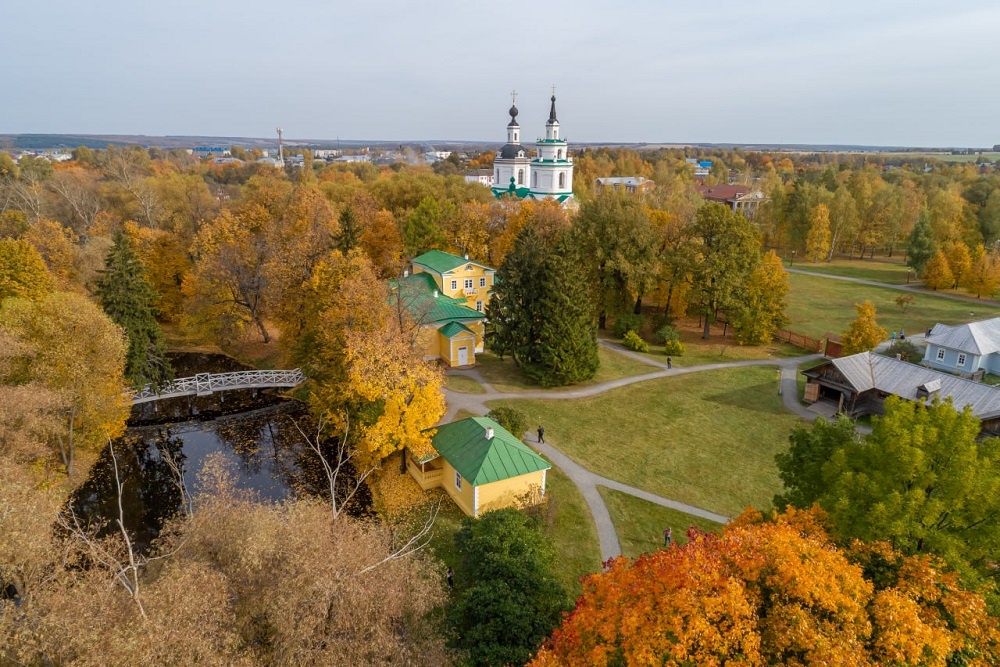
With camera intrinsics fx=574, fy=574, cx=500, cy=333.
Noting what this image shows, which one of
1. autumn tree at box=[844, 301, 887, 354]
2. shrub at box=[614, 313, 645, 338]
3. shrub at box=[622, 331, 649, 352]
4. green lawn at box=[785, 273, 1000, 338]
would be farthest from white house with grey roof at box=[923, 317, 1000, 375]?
shrub at box=[614, 313, 645, 338]

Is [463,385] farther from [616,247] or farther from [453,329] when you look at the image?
[616,247]

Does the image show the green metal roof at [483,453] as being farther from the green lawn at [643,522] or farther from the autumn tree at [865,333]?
the autumn tree at [865,333]

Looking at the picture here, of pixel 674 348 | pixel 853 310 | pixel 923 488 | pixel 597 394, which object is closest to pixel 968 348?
pixel 674 348

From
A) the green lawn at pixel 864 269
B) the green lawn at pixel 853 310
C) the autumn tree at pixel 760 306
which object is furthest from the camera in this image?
the green lawn at pixel 864 269

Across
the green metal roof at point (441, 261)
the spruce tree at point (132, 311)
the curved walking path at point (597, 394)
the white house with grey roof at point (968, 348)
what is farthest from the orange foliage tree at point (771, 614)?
the green metal roof at point (441, 261)

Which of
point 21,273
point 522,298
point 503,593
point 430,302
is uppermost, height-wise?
point 21,273

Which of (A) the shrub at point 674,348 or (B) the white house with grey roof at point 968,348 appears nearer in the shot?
(B) the white house with grey roof at point 968,348
